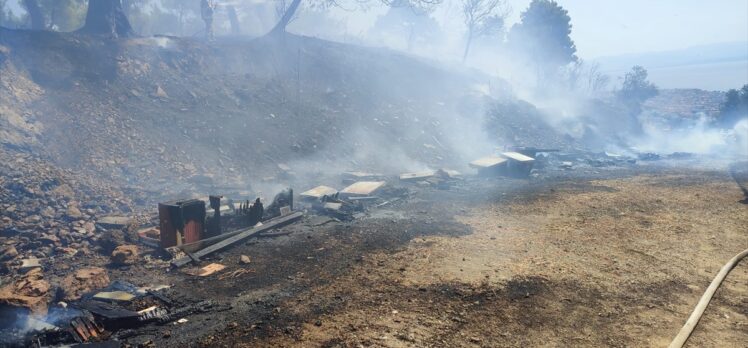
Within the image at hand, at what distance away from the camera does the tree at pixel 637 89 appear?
126ft

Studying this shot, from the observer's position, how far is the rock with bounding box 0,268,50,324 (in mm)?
4352

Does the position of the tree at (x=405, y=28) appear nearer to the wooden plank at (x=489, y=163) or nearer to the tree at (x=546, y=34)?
the tree at (x=546, y=34)

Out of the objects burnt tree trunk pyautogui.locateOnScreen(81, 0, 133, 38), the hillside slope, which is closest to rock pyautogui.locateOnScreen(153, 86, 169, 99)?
the hillside slope

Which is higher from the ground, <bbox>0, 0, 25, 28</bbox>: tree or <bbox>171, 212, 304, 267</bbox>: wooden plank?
<bbox>0, 0, 25, 28</bbox>: tree

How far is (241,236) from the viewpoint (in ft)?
24.2

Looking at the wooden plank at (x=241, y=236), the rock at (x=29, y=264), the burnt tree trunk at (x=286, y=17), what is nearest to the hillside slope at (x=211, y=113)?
the burnt tree trunk at (x=286, y=17)

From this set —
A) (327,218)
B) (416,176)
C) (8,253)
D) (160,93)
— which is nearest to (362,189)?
(327,218)

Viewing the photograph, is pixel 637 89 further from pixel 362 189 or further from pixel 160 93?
pixel 160 93

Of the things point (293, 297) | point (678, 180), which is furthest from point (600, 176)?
point (293, 297)

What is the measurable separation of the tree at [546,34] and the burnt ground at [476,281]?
31442 mm

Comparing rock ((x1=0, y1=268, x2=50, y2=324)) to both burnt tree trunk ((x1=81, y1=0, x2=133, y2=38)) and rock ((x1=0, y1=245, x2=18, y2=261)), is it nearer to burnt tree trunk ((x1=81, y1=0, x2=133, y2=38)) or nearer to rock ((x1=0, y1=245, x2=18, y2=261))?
rock ((x1=0, y1=245, x2=18, y2=261))

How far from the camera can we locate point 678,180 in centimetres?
1405

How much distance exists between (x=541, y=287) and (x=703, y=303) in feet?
6.23

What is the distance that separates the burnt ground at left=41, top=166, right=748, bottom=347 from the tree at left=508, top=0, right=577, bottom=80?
31.4 m
